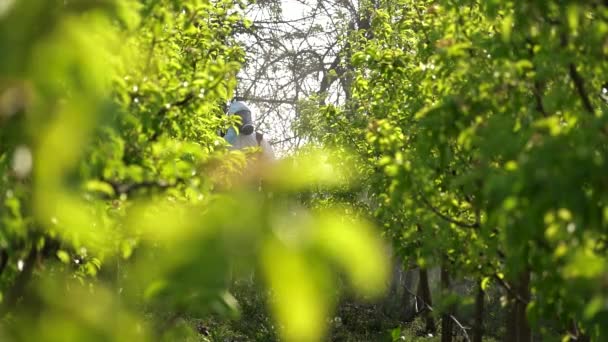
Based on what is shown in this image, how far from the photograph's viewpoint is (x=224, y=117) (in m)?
8.41

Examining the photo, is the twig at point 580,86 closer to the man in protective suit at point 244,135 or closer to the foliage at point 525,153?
the foliage at point 525,153

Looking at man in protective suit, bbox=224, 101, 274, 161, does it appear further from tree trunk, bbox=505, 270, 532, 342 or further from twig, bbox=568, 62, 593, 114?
twig, bbox=568, 62, 593, 114

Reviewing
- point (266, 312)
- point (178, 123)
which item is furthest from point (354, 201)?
point (178, 123)

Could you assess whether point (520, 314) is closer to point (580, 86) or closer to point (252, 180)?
point (580, 86)

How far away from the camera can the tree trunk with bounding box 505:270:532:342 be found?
246 inches

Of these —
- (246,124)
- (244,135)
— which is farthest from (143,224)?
(246,124)

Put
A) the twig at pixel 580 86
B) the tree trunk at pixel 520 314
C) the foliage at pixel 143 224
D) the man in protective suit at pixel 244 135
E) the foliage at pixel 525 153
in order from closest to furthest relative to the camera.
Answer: the foliage at pixel 143 224 → the foliage at pixel 525 153 → the twig at pixel 580 86 → the tree trunk at pixel 520 314 → the man in protective suit at pixel 244 135

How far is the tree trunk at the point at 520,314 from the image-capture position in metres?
6.24

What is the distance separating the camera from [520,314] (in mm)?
7145

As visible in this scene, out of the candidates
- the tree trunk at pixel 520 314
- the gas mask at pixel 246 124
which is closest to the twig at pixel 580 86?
the tree trunk at pixel 520 314

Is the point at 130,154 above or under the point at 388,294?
under

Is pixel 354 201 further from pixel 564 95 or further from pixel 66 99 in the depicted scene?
pixel 66 99

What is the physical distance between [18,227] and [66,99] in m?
1.50

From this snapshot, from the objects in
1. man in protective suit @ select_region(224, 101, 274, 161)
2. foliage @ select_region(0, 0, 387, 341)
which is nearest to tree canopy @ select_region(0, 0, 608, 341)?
foliage @ select_region(0, 0, 387, 341)
